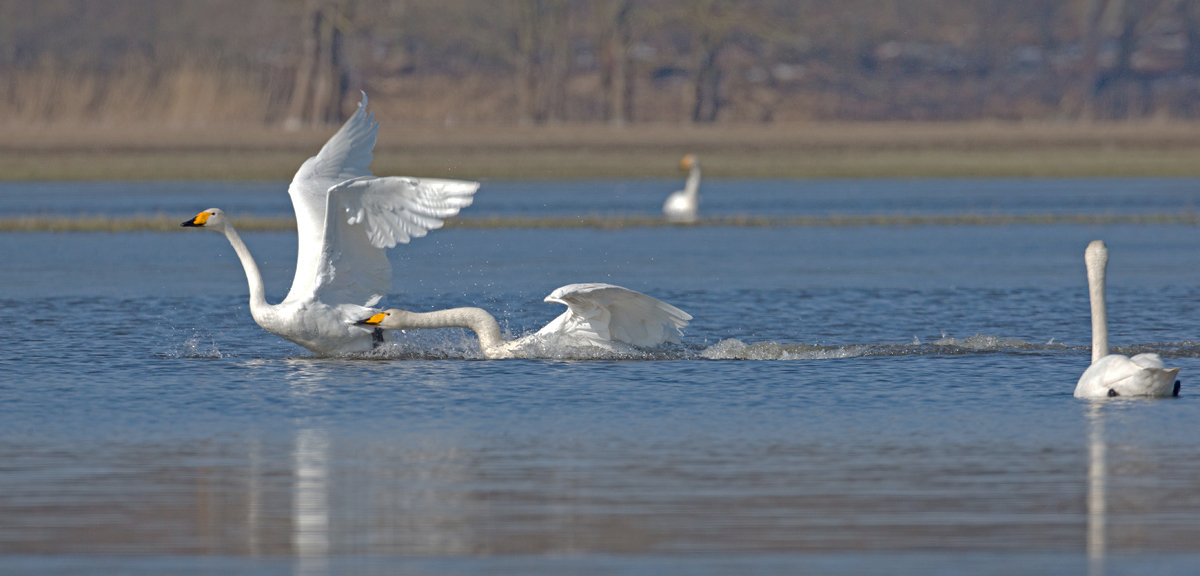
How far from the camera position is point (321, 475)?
7945 millimetres

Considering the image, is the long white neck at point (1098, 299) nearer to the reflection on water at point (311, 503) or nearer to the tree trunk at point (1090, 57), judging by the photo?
the reflection on water at point (311, 503)

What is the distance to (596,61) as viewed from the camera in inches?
2576

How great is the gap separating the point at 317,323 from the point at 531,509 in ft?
17.2

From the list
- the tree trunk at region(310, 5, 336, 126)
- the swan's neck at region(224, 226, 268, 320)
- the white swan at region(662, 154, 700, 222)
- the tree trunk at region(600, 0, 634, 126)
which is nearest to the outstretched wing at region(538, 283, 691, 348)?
the swan's neck at region(224, 226, 268, 320)

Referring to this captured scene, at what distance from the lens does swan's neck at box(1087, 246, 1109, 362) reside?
1038 centimetres

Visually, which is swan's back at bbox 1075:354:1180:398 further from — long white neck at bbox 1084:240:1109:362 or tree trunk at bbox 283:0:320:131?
tree trunk at bbox 283:0:320:131

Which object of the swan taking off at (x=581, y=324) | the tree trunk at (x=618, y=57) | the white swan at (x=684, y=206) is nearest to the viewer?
the swan taking off at (x=581, y=324)

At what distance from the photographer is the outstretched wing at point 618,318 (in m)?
11.7

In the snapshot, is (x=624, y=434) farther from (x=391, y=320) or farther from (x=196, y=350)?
→ (x=196, y=350)

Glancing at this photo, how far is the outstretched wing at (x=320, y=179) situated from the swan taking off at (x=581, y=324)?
0.61 m

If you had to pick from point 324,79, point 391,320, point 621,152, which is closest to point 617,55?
point 324,79

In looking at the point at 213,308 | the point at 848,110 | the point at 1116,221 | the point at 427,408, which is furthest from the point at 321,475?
the point at 848,110

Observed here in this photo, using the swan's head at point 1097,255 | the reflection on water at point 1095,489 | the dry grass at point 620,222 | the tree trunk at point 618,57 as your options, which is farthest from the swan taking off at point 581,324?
the tree trunk at point 618,57

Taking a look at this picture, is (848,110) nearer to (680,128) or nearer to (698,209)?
(680,128)
